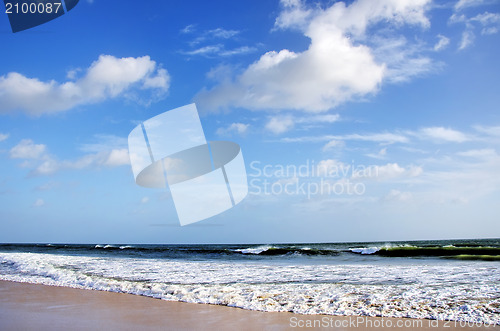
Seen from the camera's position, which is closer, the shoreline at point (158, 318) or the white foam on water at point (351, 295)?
the shoreline at point (158, 318)

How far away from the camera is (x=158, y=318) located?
215 inches

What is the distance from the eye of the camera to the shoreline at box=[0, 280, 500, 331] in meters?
4.91

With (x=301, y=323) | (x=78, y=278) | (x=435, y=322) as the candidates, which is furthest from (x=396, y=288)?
(x=78, y=278)

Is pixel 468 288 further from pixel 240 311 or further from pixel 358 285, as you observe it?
pixel 240 311

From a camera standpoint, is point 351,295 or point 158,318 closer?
point 158,318

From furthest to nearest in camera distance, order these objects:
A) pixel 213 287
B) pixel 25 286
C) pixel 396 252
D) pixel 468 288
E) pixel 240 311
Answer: pixel 396 252, pixel 25 286, pixel 213 287, pixel 468 288, pixel 240 311

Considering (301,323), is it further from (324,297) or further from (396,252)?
(396,252)

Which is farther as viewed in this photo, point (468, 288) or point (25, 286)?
A: point (25, 286)

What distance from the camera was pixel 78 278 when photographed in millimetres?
10266

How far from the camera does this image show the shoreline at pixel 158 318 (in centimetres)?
491

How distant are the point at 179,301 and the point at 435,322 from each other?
4.59 meters

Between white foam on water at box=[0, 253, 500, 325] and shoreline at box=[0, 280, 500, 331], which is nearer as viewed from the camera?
shoreline at box=[0, 280, 500, 331]

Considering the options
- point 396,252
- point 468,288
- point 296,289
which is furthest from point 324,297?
point 396,252

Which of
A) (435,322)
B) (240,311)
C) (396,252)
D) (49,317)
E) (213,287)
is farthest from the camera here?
(396,252)
